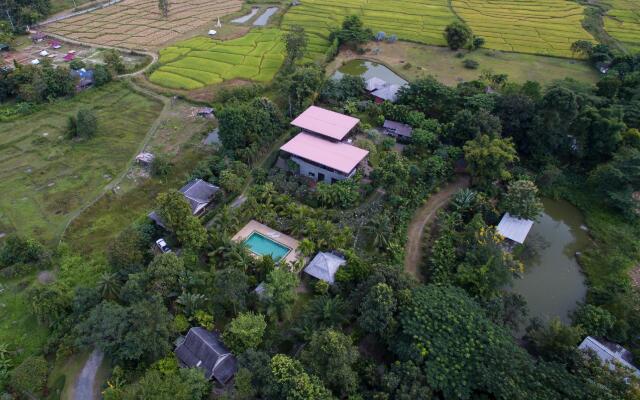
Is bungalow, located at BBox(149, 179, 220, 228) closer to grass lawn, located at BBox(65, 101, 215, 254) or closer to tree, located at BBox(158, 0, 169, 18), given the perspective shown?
grass lawn, located at BBox(65, 101, 215, 254)

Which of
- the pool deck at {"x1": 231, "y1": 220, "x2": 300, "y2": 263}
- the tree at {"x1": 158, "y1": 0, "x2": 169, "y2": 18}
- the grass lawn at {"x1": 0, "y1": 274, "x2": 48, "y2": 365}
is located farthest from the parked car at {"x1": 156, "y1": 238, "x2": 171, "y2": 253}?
the tree at {"x1": 158, "y1": 0, "x2": 169, "y2": 18}

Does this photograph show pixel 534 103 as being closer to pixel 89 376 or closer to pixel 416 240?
pixel 416 240

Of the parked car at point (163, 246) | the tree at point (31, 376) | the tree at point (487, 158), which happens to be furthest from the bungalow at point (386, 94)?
the tree at point (31, 376)

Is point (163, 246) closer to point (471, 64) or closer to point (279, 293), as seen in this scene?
point (279, 293)

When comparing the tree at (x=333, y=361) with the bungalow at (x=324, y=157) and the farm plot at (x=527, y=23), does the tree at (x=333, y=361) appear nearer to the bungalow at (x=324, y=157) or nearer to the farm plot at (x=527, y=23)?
the bungalow at (x=324, y=157)

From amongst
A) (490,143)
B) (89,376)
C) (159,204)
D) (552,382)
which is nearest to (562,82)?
(490,143)

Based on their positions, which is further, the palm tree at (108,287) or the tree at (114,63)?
the tree at (114,63)
